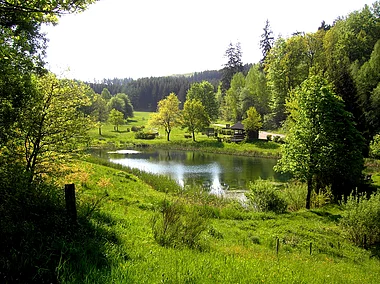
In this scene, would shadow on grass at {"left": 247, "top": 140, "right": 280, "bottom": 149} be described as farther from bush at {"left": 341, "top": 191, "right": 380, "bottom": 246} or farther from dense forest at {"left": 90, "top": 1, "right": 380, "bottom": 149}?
bush at {"left": 341, "top": 191, "right": 380, "bottom": 246}

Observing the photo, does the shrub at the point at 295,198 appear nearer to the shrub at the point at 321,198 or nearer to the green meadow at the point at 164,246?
the shrub at the point at 321,198

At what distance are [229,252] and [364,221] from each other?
23.5ft

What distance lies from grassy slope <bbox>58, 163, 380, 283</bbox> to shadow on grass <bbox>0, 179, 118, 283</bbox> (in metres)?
→ 0.08

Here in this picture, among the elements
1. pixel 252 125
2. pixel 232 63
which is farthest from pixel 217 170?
pixel 232 63

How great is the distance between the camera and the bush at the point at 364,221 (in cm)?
1230

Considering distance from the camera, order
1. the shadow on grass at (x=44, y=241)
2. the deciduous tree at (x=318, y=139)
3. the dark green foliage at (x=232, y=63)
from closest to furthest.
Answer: the shadow on grass at (x=44, y=241), the deciduous tree at (x=318, y=139), the dark green foliage at (x=232, y=63)

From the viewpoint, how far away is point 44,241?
5785 mm

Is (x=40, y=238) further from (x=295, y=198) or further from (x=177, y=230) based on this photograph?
(x=295, y=198)

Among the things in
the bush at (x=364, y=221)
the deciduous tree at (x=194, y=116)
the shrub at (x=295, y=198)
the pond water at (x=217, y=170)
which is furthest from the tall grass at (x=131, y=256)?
the deciduous tree at (x=194, y=116)

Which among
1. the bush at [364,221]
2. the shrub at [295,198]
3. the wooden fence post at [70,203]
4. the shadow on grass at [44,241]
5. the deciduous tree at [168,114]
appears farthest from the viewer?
the deciduous tree at [168,114]

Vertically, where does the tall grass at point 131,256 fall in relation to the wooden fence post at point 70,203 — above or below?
below

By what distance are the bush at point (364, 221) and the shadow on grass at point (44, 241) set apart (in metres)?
10.3

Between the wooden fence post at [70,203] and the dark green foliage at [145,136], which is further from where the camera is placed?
the dark green foliage at [145,136]

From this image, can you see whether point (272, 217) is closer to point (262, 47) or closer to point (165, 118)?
point (165, 118)
